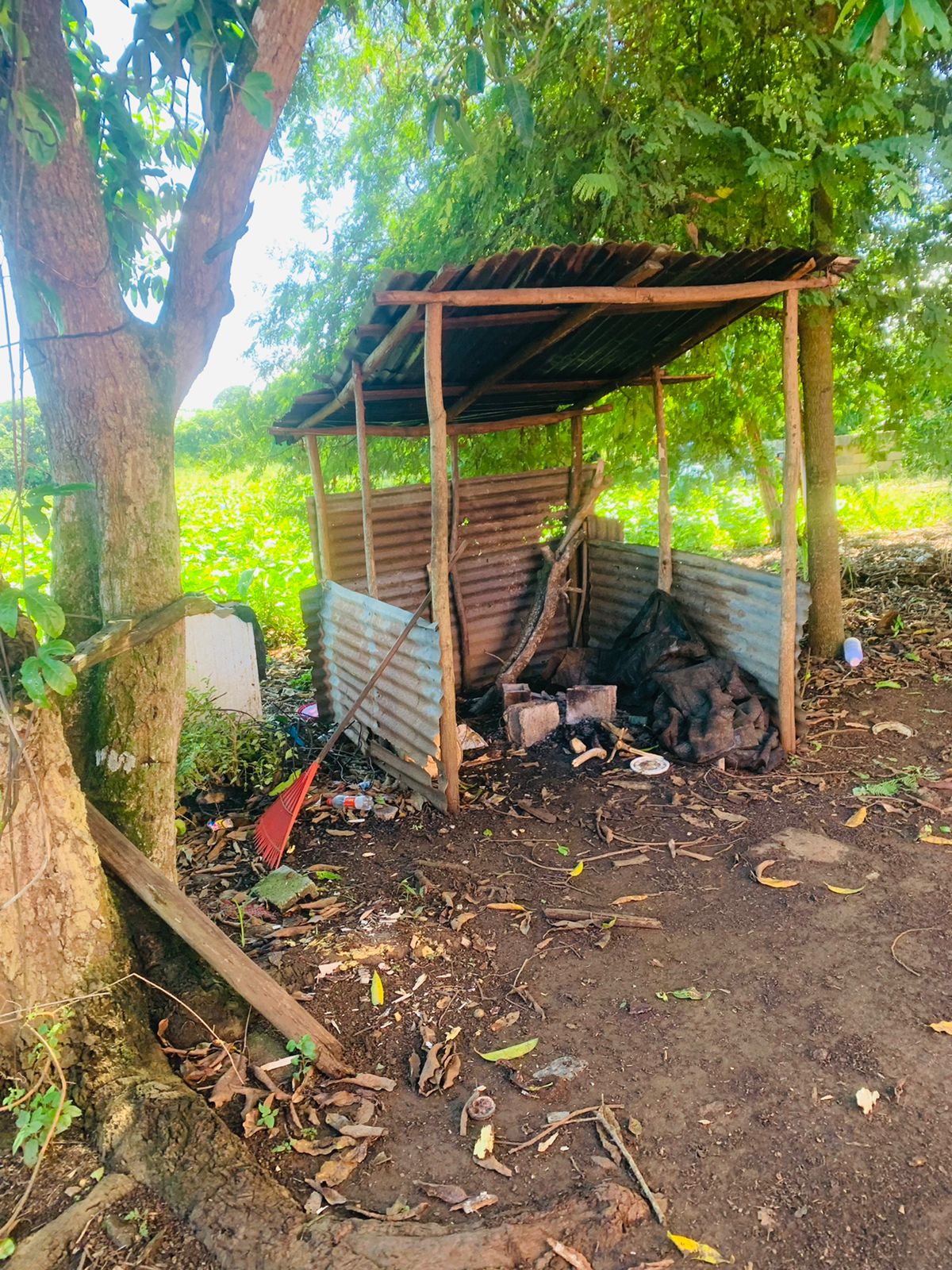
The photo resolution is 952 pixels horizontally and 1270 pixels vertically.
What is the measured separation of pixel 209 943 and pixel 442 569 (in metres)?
2.78

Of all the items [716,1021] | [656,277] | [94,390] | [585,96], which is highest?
[585,96]

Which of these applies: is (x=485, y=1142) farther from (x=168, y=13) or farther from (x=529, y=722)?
(x=529, y=722)

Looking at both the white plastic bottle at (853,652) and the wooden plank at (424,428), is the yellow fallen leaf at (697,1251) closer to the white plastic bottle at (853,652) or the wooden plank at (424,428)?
the white plastic bottle at (853,652)

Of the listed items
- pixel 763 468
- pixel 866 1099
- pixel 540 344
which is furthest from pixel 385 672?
pixel 763 468

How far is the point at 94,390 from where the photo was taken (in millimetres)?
3090

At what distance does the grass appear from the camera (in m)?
10.2

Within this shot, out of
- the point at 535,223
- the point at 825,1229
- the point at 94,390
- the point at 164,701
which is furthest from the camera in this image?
the point at 535,223

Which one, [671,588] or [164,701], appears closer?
[164,701]

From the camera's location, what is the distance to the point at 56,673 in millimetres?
2410

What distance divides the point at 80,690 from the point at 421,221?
19.8 feet

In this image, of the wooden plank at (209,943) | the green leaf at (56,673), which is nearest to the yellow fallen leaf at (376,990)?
the wooden plank at (209,943)

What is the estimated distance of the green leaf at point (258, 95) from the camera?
8.70ft

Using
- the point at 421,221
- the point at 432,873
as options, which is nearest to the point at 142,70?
the point at 432,873

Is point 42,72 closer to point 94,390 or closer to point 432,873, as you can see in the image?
point 94,390
